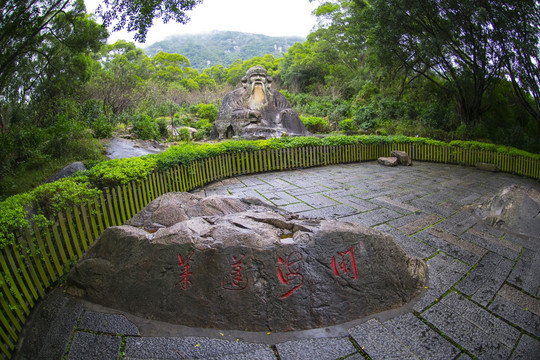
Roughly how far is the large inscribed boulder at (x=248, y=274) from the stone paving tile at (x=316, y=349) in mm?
133

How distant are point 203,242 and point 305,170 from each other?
248 inches

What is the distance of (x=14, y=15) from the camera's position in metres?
6.45

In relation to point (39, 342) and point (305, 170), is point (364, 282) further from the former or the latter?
point (305, 170)

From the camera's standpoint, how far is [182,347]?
2014 millimetres

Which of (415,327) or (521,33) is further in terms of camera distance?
(521,33)

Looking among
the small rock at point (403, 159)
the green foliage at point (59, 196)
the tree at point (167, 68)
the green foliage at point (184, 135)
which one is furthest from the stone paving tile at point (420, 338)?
the tree at point (167, 68)

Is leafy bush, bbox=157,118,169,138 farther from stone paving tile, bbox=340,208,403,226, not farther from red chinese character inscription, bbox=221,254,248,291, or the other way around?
red chinese character inscription, bbox=221,254,248,291

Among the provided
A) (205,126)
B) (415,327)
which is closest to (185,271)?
(415,327)

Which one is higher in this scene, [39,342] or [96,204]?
[96,204]

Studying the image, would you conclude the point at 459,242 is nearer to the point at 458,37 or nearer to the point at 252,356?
the point at 252,356

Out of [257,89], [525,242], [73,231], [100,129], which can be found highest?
[257,89]

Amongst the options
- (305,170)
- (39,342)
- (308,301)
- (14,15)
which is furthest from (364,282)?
(14,15)

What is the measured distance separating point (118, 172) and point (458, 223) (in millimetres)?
4889

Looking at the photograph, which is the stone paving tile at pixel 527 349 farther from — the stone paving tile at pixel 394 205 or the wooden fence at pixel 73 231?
the wooden fence at pixel 73 231
